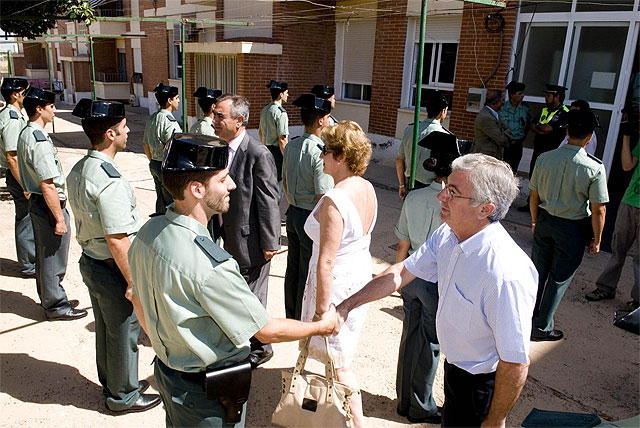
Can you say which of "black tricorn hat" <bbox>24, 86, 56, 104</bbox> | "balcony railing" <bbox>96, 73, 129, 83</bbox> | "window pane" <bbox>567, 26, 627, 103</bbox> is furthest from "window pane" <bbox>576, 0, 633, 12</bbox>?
"balcony railing" <bbox>96, 73, 129, 83</bbox>

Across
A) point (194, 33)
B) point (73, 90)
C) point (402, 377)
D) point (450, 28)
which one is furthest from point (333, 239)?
point (73, 90)

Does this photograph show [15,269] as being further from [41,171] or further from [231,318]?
[231,318]

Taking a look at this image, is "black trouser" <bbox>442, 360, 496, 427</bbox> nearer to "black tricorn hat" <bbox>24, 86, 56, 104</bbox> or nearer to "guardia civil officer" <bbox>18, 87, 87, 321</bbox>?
"guardia civil officer" <bbox>18, 87, 87, 321</bbox>

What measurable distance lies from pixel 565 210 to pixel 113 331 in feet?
12.2

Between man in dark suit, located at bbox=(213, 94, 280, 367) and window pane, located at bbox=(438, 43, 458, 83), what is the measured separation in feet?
24.3

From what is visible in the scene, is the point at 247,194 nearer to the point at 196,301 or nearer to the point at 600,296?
the point at 196,301

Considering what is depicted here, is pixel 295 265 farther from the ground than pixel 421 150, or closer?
closer

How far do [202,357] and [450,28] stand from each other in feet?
31.4

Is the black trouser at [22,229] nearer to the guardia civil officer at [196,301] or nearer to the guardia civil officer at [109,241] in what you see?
the guardia civil officer at [109,241]

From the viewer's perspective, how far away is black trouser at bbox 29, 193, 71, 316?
4.39 meters

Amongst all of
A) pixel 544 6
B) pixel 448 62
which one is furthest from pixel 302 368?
pixel 448 62

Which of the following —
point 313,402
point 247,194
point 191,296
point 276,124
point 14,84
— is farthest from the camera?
point 276,124

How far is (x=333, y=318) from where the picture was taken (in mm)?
2576

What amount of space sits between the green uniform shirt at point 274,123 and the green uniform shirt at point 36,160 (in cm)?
355
